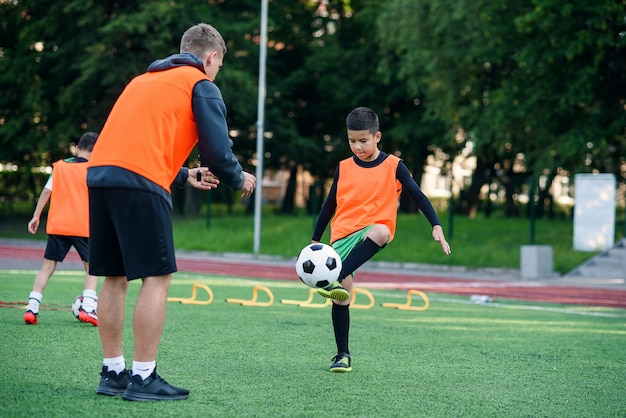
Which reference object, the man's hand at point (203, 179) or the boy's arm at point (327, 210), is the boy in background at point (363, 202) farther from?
the man's hand at point (203, 179)

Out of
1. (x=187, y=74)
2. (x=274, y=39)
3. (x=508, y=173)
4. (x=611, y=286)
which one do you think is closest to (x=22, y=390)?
(x=187, y=74)

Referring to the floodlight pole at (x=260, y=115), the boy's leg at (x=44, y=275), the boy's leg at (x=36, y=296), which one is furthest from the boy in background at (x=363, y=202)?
the floodlight pole at (x=260, y=115)

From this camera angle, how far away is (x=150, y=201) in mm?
4961

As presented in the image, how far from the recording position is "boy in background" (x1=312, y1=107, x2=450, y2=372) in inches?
264

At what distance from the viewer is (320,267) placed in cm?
646

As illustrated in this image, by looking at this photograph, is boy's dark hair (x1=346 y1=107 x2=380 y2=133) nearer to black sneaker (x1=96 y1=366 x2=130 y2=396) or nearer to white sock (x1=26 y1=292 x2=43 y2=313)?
black sneaker (x1=96 y1=366 x2=130 y2=396)

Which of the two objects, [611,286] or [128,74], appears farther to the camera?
[128,74]

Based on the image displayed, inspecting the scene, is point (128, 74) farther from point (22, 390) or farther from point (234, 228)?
point (22, 390)

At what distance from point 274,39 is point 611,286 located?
2636 cm

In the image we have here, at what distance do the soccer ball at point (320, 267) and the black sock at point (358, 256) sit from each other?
0.44 feet

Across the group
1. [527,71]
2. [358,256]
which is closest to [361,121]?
[358,256]

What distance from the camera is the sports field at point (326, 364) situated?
5.12 metres

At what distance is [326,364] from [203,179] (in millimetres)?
2052

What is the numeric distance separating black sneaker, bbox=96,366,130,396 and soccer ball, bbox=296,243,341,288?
5.51 ft
